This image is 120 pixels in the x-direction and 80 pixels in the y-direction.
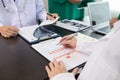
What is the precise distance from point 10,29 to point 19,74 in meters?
0.53

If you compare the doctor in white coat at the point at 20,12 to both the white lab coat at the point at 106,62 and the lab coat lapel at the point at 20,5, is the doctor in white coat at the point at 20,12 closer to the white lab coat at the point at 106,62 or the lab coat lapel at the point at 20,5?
the lab coat lapel at the point at 20,5

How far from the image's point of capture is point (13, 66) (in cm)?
83

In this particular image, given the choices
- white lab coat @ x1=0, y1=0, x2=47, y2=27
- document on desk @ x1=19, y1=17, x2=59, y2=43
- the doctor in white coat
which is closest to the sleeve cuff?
document on desk @ x1=19, y1=17, x2=59, y2=43

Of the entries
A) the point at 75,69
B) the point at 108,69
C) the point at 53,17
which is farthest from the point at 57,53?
the point at 53,17

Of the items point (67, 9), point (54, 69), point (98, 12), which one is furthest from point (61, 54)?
point (67, 9)

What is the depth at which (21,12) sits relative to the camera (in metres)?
1.57

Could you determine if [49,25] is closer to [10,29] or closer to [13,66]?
[10,29]

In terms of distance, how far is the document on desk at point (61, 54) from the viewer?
0.87 m

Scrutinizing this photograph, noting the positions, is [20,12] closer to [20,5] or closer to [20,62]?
[20,5]

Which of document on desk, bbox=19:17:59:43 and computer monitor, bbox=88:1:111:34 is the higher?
computer monitor, bbox=88:1:111:34

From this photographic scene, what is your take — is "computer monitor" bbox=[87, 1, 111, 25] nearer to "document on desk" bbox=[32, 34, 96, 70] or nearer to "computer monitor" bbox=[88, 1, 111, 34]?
"computer monitor" bbox=[88, 1, 111, 34]

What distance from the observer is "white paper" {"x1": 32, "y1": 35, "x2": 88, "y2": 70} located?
2.85ft

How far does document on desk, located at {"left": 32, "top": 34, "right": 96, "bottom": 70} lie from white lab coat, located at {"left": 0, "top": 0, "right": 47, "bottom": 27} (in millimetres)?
584

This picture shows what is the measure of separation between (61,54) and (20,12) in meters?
0.82
